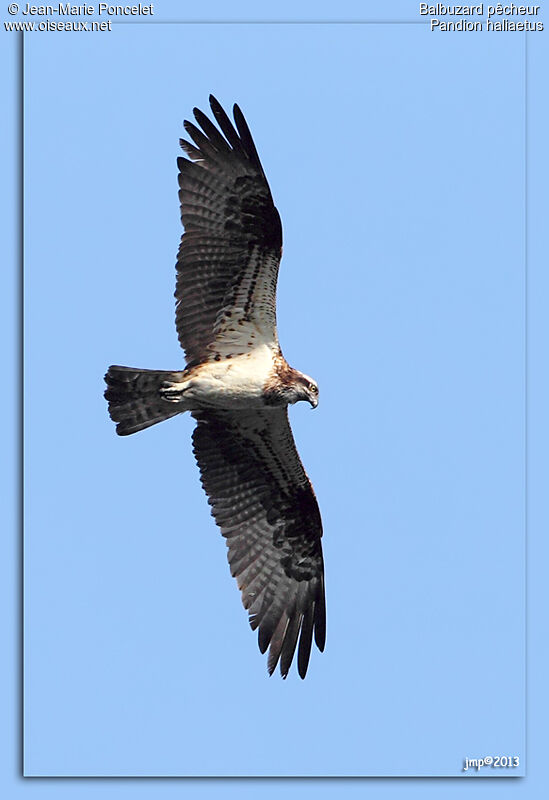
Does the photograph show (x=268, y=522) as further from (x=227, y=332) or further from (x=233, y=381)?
(x=227, y=332)

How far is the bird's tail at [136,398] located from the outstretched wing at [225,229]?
1.81ft

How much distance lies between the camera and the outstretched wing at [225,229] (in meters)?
11.8

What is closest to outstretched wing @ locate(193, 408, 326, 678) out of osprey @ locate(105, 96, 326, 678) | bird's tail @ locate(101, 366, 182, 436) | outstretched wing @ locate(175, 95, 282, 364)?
osprey @ locate(105, 96, 326, 678)

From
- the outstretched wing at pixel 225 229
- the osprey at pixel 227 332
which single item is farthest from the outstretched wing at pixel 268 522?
the outstretched wing at pixel 225 229

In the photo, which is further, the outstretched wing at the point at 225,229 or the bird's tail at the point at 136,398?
the bird's tail at the point at 136,398

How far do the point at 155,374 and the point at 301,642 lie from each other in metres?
2.63

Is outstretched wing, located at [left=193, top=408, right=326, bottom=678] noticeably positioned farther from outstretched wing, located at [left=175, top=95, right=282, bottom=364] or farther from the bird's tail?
outstretched wing, located at [left=175, top=95, right=282, bottom=364]

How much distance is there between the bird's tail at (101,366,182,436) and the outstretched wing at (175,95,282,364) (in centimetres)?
55

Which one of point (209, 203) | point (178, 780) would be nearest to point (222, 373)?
point (209, 203)

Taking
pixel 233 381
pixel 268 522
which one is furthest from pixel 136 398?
pixel 268 522

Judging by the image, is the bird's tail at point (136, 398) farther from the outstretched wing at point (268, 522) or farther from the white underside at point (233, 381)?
the outstretched wing at point (268, 522)

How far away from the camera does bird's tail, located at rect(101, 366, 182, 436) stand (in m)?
12.0

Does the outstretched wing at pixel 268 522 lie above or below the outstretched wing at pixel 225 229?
below

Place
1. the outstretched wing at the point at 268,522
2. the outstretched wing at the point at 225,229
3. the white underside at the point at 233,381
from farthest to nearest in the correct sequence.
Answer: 1. the outstretched wing at the point at 268,522
2. the white underside at the point at 233,381
3. the outstretched wing at the point at 225,229
